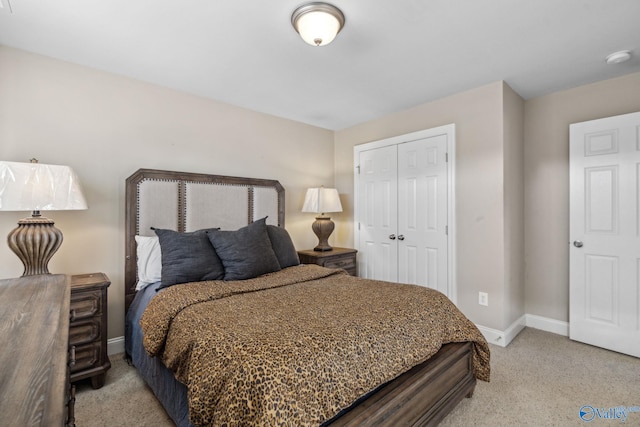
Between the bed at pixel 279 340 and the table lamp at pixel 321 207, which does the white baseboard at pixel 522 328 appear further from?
the table lamp at pixel 321 207

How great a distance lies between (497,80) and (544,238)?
5.42 feet

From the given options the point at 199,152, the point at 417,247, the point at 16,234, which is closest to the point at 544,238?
the point at 417,247

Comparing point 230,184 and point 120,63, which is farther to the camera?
point 230,184

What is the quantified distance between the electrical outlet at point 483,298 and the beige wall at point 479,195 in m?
0.03

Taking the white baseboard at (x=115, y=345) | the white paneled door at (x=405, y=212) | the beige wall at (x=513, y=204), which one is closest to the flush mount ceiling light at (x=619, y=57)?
the beige wall at (x=513, y=204)

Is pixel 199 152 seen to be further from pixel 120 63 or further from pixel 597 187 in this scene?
pixel 597 187

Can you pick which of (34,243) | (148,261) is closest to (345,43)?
(148,261)

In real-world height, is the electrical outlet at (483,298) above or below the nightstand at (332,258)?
below

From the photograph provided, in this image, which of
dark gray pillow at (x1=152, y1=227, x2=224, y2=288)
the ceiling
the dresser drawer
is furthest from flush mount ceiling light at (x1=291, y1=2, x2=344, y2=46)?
the dresser drawer

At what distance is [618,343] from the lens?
2.63 metres

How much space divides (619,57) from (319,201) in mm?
2810

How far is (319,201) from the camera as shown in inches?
144

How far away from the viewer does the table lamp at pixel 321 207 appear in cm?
365

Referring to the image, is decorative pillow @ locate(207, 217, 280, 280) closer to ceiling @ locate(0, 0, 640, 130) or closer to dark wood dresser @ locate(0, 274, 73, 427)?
dark wood dresser @ locate(0, 274, 73, 427)
